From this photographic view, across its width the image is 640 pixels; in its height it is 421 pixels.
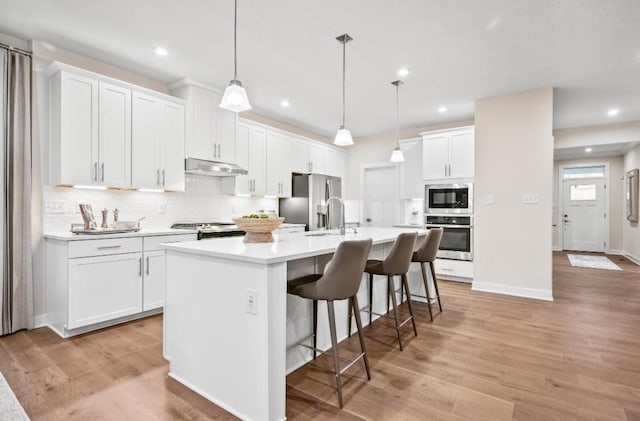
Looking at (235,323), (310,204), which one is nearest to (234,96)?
(235,323)

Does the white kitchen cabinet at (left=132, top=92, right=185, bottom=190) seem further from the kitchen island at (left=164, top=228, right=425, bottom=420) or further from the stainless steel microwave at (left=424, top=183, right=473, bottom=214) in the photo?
the stainless steel microwave at (left=424, top=183, right=473, bottom=214)

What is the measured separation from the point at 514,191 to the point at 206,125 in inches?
163

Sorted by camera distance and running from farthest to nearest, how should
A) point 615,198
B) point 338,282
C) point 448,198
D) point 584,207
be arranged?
point 584,207 → point 615,198 → point 448,198 → point 338,282

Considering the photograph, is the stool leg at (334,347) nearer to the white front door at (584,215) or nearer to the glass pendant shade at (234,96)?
the glass pendant shade at (234,96)

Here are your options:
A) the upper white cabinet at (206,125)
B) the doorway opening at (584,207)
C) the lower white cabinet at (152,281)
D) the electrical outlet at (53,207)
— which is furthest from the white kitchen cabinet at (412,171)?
the doorway opening at (584,207)

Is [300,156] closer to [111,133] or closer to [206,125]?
[206,125]

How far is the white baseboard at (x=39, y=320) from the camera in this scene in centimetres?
304

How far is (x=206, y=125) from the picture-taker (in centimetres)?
416

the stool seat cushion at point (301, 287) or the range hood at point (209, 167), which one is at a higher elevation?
the range hood at point (209, 167)

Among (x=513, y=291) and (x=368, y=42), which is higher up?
(x=368, y=42)

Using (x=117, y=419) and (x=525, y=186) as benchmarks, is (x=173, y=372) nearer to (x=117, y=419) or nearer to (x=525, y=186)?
(x=117, y=419)

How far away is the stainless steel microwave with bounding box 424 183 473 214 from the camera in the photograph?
4.97m

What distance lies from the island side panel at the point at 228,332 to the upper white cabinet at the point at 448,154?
4291 mm

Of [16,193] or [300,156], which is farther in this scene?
[300,156]
